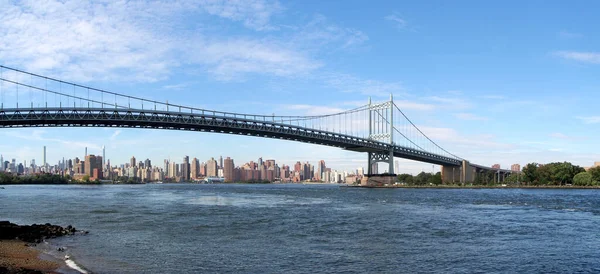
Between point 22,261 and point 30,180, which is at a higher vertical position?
point 22,261

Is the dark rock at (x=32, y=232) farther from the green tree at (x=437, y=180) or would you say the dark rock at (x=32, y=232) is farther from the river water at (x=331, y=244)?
the green tree at (x=437, y=180)

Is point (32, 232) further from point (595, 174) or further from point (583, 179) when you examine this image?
point (595, 174)

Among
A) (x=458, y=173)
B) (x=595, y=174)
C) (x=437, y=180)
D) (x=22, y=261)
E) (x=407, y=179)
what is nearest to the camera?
(x=22, y=261)

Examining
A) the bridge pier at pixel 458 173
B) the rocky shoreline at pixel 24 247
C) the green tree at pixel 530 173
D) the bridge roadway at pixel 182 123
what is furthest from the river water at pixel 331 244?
the bridge pier at pixel 458 173

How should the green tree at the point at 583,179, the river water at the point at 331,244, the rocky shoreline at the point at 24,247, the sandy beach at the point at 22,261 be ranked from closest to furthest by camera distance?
the sandy beach at the point at 22,261
the rocky shoreline at the point at 24,247
the river water at the point at 331,244
the green tree at the point at 583,179

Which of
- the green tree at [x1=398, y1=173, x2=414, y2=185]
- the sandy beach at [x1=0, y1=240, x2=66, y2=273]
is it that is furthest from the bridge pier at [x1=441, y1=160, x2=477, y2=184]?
the sandy beach at [x1=0, y1=240, x2=66, y2=273]

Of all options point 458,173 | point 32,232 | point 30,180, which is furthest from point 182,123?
point 30,180

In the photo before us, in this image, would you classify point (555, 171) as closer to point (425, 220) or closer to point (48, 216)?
point (425, 220)

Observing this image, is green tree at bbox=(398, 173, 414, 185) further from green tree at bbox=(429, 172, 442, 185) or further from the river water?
the river water
